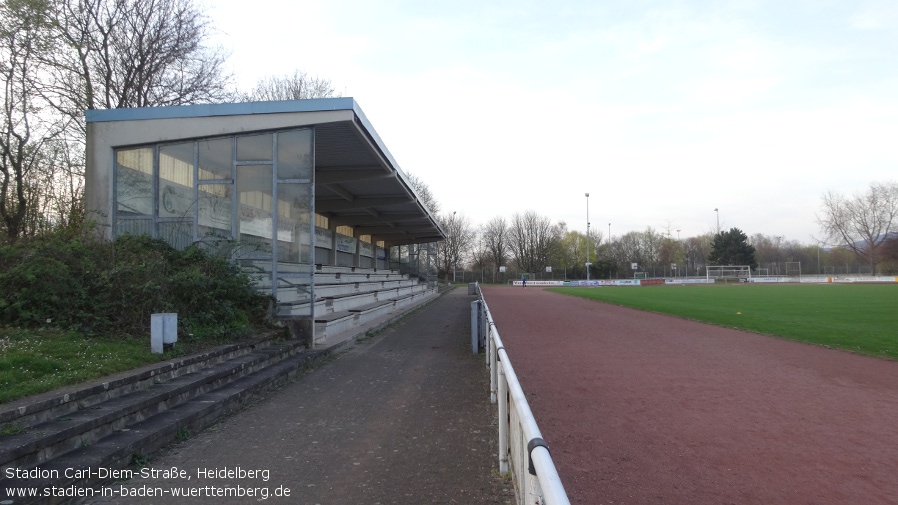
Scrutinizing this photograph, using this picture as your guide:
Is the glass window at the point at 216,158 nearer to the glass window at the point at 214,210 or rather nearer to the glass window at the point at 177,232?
the glass window at the point at 214,210

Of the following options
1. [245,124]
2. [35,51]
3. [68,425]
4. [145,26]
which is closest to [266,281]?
[245,124]

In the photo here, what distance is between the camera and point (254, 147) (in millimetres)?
11719

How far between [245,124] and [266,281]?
3.56m

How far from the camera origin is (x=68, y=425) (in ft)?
14.8

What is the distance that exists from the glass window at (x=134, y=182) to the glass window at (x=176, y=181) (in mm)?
278

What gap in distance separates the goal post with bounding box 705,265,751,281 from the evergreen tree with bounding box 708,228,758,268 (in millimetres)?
7218

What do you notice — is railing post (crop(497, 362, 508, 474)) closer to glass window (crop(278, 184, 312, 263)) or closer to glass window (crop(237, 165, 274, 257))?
glass window (crop(278, 184, 312, 263))

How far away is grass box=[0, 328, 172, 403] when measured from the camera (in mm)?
5110

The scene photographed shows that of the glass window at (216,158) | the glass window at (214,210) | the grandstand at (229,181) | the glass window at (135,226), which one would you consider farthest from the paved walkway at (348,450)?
the glass window at (135,226)

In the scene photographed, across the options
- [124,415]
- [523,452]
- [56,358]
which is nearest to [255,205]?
[56,358]

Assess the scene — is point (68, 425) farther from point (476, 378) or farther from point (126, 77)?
point (126, 77)

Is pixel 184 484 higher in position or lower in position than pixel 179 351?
lower

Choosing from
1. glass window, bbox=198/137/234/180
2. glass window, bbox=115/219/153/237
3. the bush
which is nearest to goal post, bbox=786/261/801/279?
glass window, bbox=198/137/234/180

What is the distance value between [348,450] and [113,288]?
5396 mm
